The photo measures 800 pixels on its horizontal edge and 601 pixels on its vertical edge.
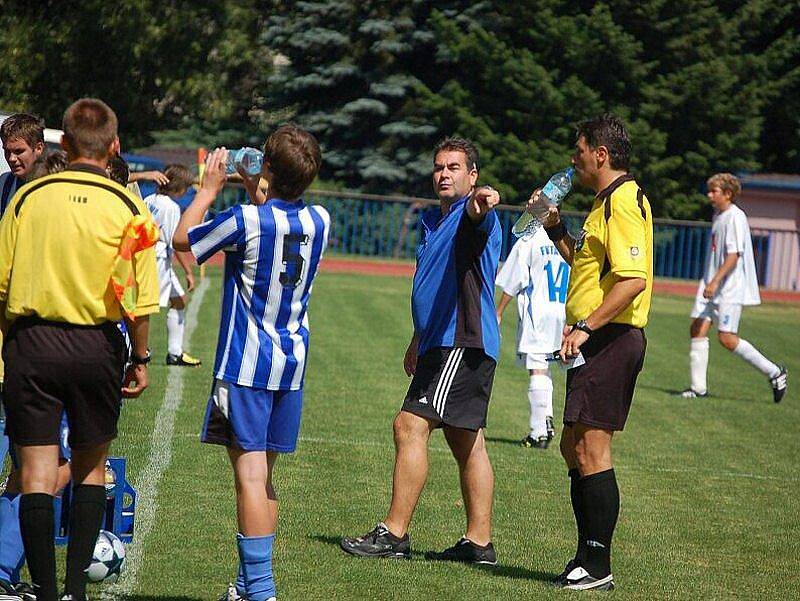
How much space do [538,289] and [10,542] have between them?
611cm

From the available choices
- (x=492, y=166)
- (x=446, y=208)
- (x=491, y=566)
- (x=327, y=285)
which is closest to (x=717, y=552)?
(x=491, y=566)

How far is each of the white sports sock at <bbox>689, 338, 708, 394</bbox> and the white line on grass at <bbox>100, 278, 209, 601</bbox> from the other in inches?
210

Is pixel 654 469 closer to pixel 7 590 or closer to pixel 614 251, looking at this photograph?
pixel 614 251

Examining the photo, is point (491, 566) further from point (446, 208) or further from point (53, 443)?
point (53, 443)

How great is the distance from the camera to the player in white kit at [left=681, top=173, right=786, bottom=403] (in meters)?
13.9

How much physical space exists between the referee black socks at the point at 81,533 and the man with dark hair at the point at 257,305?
0.54 metres

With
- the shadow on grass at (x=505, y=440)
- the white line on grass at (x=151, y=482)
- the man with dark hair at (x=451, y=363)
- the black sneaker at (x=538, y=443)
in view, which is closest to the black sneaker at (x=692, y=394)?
the shadow on grass at (x=505, y=440)

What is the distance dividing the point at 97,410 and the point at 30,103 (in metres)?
27.5

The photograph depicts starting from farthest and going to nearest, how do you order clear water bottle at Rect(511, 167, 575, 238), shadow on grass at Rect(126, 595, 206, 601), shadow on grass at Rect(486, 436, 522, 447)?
shadow on grass at Rect(486, 436, 522, 447)
clear water bottle at Rect(511, 167, 575, 238)
shadow on grass at Rect(126, 595, 206, 601)

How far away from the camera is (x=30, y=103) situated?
3134cm

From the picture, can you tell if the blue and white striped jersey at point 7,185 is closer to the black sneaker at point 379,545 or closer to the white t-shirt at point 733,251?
the black sneaker at point 379,545

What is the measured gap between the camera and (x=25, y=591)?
5777mm

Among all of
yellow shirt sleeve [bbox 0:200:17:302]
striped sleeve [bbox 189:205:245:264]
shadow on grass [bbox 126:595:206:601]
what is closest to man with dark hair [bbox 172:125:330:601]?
striped sleeve [bbox 189:205:245:264]

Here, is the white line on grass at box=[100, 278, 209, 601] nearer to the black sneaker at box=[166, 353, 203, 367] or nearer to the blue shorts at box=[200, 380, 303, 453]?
the black sneaker at box=[166, 353, 203, 367]
